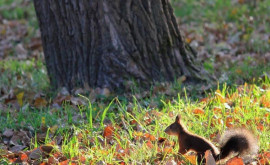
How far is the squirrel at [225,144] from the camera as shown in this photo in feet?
9.91

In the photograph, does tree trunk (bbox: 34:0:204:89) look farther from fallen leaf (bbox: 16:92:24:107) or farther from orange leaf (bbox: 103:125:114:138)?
orange leaf (bbox: 103:125:114:138)

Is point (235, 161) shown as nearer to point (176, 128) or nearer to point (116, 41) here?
point (176, 128)

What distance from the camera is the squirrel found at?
3020 millimetres

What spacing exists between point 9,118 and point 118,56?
1.33m

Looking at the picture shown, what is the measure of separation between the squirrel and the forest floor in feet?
0.27

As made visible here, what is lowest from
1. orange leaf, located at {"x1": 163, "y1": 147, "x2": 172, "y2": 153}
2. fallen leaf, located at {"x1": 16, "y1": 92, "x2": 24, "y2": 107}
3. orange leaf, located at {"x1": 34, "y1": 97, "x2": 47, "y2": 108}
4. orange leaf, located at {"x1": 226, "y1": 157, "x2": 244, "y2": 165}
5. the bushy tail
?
orange leaf, located at {"x1": 34, "y1": 97, "x2": 47, "y2": 108}

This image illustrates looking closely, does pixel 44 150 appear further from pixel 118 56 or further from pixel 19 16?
pixel 19 16

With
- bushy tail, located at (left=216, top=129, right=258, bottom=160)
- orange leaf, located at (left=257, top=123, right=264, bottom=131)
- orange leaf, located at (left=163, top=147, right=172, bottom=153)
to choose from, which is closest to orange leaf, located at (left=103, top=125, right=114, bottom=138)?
orange leaf, located at (left=163, top=147, right=172, bottom=153)

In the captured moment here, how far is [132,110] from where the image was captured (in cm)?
438

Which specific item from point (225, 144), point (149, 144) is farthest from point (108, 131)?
point (225, 144)

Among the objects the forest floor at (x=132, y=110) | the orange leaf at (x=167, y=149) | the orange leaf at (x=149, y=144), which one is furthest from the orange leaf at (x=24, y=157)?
the orange leaf at (x=167, y=149)

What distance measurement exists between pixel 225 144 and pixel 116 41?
89.2 inches

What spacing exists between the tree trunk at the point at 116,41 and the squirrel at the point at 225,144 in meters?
1.97

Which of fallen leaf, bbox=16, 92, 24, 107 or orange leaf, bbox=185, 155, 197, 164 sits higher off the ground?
orange leaf, bbox=185, 155, 197, 164
